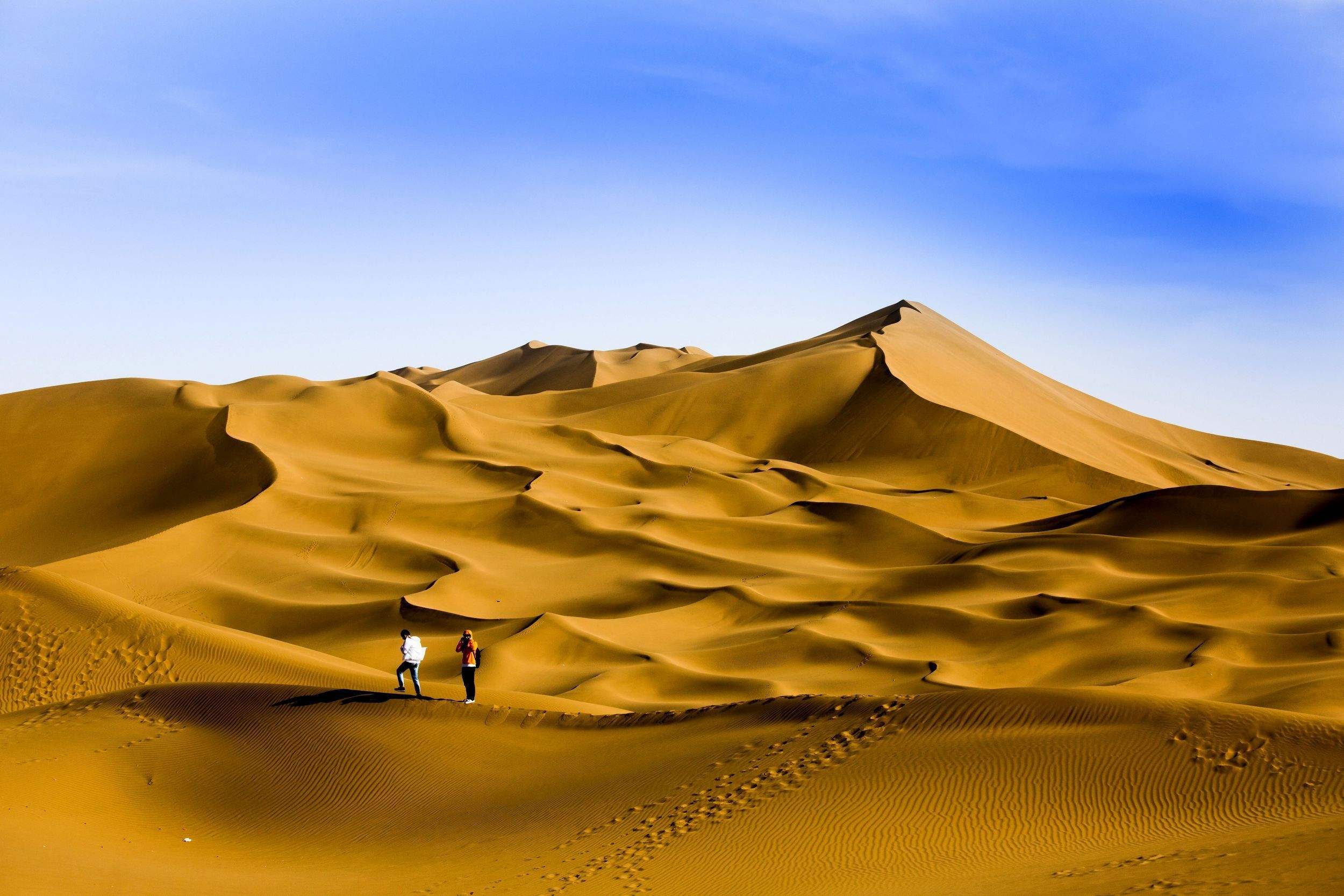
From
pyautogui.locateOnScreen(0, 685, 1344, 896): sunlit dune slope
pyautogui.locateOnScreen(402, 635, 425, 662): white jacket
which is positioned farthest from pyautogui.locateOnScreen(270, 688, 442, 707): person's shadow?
pyautogui.locateOnScreen(402, 635, 425, 662): white jacket

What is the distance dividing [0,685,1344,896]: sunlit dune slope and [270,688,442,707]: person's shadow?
0.12ft

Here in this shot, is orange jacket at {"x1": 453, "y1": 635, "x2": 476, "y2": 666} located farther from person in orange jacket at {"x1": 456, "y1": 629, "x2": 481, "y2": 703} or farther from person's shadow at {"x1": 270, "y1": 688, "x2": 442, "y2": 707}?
person's shadow at {"x1": 270, "y1": 688, "x2": 442, "y2": 707}

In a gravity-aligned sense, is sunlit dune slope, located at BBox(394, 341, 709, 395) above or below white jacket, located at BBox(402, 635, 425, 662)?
above

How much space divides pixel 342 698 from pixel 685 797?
17.9 feet

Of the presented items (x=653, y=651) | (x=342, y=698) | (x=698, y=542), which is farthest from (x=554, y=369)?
(x=342, y=698)

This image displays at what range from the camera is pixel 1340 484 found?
198ft

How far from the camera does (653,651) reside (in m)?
25.1

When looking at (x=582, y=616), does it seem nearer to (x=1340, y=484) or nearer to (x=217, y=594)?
(x=217, y=594)

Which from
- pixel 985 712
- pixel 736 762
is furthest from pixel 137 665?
pixel 985 712

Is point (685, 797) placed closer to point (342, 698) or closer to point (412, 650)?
point (412, 650)

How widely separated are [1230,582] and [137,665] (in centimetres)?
2087

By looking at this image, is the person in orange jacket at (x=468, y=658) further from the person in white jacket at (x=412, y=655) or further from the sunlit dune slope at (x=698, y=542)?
the sunlit dune slope at (x=698, y=542)

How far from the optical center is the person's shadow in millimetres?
16078

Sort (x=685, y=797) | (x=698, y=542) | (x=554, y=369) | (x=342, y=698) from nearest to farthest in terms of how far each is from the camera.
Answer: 1. (x=685, y=797)
2. (x=342, y=698)
3. (x=698, y=542)
4. (x=554, y=369)
